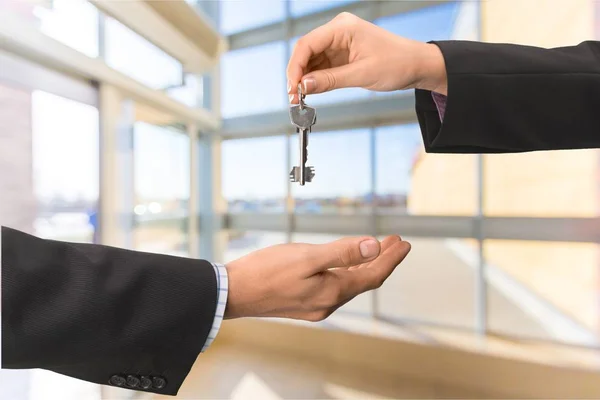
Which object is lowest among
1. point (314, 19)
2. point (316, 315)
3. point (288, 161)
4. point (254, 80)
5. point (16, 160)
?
point (316, 315)

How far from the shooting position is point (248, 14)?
7.25 feet

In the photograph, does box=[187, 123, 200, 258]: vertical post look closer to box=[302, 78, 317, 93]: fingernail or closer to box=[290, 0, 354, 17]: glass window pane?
box=[290, 0, 354, 17]: glass window pane

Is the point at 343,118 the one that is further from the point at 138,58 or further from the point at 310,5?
the point at 138,58

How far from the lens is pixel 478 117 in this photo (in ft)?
1.79

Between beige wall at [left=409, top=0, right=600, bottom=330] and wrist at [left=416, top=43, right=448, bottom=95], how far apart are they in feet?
4.12

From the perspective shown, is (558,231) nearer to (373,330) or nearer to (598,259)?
(598,259)

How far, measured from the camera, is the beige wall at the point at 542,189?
4.65 ft

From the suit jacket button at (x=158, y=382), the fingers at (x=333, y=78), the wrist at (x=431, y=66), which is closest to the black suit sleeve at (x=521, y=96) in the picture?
the wrist at (x=431, y=66)

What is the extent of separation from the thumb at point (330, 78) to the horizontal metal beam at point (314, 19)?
1613 millimetres

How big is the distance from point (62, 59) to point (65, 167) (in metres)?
0.38

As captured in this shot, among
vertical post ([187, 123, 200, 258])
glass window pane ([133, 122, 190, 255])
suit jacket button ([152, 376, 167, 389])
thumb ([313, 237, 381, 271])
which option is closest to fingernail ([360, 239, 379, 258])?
thumb ([313, 237, 381, 271])

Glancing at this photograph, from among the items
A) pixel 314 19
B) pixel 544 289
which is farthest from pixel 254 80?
pixel 544 289

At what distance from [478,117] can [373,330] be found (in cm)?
149

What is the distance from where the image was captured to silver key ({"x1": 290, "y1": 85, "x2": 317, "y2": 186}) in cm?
58
